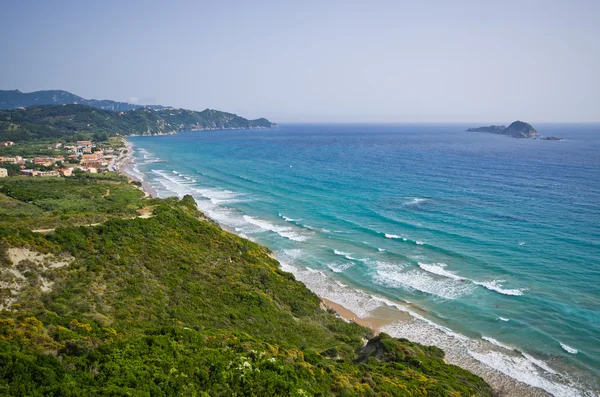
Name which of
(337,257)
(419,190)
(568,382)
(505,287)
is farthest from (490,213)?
(568,382)

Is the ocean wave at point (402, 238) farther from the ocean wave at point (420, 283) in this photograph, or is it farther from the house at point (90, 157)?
the house at point (90, 157)

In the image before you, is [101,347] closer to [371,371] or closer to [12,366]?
[12,366]

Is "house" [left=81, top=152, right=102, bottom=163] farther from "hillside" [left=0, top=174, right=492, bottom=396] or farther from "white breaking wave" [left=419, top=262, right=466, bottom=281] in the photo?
"white breaking wave" [left=419, top=262, right=466, bottom=281]

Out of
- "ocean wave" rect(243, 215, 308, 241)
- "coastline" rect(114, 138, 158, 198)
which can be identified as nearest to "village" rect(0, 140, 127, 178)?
"coastline" rect(114, 138, 158, 198)

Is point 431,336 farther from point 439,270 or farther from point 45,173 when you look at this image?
point 45,173

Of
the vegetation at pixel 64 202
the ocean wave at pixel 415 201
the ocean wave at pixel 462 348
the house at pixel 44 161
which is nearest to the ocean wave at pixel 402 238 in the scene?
the ocean wave at pixel 462 348

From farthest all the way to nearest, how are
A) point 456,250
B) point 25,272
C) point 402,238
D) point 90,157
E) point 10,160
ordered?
point 90,157 < point 10,160 < point 402,238 < point 456,250 < point 25,272

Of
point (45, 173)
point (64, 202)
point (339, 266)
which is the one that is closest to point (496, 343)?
point (339, 266)
